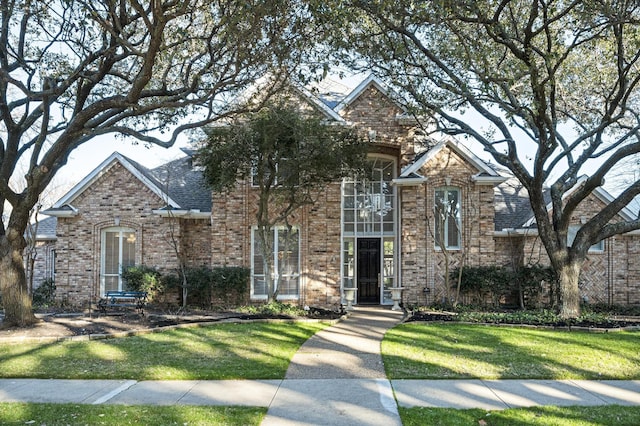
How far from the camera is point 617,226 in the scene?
1427cm

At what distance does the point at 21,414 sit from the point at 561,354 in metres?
8.83

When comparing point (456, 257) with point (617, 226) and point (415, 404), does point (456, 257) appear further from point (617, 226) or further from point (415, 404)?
point (415, 404)

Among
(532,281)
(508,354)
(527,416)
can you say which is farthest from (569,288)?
(527,416)

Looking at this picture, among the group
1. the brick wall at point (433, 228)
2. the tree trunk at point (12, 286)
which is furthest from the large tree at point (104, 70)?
the brick wall at point (433, 228)

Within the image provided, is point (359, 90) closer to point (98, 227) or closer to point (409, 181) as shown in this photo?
point (409, 181)

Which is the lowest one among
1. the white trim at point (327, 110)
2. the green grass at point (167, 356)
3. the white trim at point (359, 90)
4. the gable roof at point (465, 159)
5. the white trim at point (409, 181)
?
the green grass at point (167, 356)

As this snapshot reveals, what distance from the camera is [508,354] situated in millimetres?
9617

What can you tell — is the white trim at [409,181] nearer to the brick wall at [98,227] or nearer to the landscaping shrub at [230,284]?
the landscaping shrub at [230,284]

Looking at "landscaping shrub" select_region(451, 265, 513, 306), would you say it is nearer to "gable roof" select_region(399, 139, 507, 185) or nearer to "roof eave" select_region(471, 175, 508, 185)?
"roof eave" select_region(471, 175, 508, 185)

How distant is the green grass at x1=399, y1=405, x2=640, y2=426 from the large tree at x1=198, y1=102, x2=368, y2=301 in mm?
9802

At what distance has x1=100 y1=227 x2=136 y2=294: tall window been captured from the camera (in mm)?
18594

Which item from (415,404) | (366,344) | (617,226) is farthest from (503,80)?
(415,404)

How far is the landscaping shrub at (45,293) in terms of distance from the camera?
18812mm

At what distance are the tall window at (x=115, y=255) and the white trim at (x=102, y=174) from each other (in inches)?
68.3
